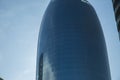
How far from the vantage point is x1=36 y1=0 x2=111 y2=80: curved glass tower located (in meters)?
151

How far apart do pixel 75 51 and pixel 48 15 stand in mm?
34601

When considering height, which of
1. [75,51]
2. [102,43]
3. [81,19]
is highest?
[81,19]

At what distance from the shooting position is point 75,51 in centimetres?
15512

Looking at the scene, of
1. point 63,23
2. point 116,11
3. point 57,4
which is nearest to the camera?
point 116,11

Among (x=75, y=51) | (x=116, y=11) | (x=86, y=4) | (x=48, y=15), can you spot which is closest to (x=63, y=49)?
(x=75, y=51)

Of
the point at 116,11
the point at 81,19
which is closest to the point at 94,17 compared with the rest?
the point at 81,19

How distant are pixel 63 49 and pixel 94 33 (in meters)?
26.1

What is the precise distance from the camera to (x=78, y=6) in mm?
180125

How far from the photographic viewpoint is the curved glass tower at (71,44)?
151 metres

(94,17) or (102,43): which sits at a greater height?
(94,17)

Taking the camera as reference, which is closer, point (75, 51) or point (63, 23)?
point (75, 51)

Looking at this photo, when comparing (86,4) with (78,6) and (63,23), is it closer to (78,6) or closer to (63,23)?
(78,6)

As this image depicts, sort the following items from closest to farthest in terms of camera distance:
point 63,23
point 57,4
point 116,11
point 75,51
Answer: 1. point 116,11
2. point 75,51
3. point 63,23
4. point 57,4

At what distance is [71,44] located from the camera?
157 meters
